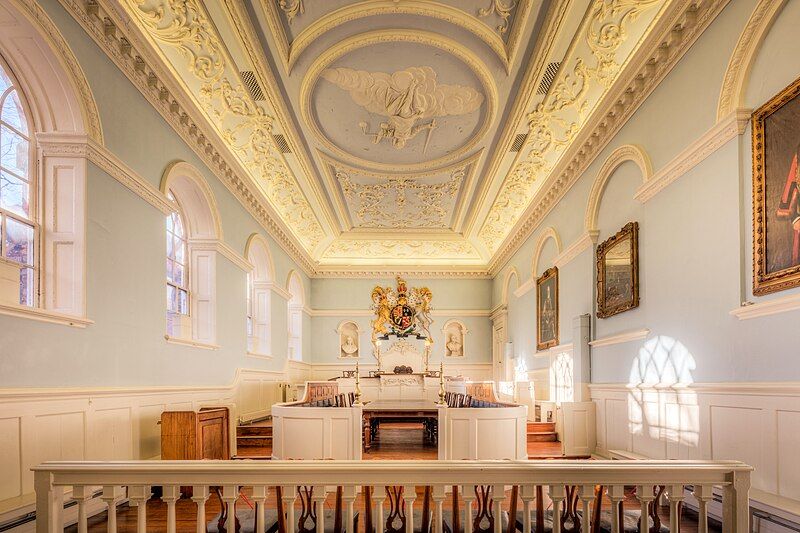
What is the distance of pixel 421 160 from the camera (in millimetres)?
12188

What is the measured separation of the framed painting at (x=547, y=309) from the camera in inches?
427

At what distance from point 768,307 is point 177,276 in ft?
25.3

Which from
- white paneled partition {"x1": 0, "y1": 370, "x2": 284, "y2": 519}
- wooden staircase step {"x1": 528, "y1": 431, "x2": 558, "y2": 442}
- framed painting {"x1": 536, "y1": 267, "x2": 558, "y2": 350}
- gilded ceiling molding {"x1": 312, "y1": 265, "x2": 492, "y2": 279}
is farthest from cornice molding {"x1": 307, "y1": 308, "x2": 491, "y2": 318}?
white paneled partition {"x1": 0, "y1": 370, "x2": 284, "y2": 519}

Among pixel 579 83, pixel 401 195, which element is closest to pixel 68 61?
pixel 579 83

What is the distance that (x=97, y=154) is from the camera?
5.44 m

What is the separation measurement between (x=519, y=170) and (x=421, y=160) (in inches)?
86.0

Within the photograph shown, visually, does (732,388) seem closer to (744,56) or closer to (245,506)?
(744,56)

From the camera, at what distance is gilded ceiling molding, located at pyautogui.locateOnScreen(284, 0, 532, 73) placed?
6.83 metres

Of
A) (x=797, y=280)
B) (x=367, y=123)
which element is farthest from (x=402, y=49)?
(x=797, y=280)

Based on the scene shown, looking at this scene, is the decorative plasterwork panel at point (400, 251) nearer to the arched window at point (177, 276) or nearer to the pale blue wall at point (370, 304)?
the pale blue wall at point (370, 304)

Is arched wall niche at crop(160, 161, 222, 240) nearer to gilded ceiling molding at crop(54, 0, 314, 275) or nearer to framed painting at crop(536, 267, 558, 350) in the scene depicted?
gilded ceiling molding at crop(54, 0, 314, 275)

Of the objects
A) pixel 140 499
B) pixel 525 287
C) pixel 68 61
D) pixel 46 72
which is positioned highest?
pixel 68 61

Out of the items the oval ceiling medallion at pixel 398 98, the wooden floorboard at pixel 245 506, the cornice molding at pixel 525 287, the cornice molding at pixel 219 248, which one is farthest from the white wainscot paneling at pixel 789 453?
the cornice molding at pixel 525 287

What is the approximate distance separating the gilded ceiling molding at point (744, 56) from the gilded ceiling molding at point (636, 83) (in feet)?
1.87
